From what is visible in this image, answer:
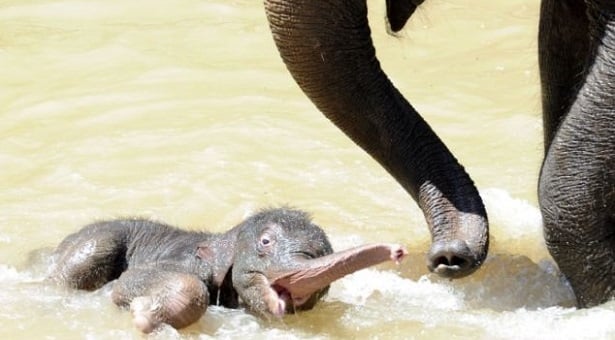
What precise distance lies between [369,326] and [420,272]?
104cm

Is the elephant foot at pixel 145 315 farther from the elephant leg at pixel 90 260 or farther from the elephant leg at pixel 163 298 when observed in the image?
the elephant leg at pixel 90 260

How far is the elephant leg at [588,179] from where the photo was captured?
555cm

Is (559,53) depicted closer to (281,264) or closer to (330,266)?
(281,264)

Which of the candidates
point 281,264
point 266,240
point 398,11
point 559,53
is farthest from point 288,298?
point 559,53

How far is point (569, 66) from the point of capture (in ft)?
22.2

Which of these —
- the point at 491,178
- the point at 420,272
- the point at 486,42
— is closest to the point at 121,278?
the point at 420,272

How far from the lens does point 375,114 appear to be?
236 inches

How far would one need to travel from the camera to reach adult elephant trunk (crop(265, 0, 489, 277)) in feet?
18.7

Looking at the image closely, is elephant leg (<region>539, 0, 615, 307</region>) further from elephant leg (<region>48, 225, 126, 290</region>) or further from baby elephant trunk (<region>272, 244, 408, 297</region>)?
elephant leg (<region>48, 225, 126, 290</region>)

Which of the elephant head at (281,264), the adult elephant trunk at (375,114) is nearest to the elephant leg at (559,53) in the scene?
the adult elephant trunk at (375,114)

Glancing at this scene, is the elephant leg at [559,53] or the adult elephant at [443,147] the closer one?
the adult elephant at [443,147]

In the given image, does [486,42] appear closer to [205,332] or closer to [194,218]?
[194,218]

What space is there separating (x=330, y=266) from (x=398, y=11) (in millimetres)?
1803

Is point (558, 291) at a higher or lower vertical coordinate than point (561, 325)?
lower
